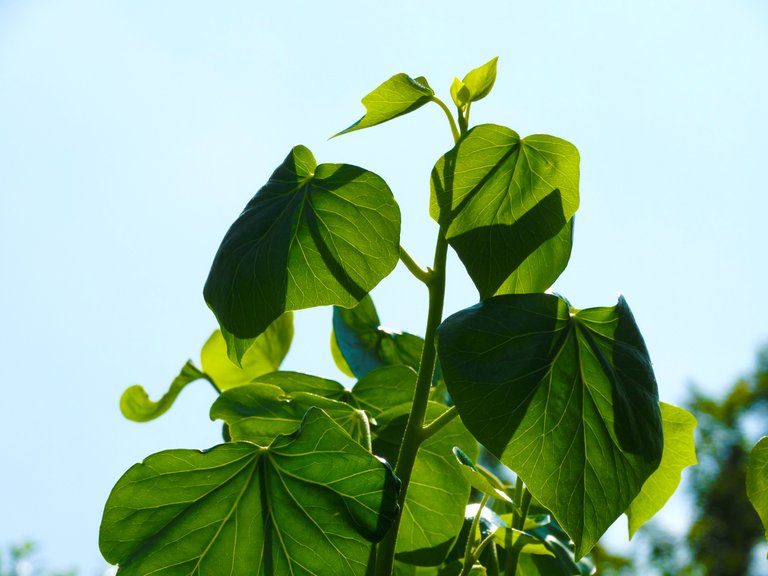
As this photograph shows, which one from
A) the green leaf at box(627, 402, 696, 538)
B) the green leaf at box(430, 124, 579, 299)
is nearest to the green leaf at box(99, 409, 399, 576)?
the green leaf at box(430, 124, 579, 299)

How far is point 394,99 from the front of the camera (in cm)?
53

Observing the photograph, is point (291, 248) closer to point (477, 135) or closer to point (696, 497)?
point (477, 135)

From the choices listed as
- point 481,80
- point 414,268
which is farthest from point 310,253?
point 481,80

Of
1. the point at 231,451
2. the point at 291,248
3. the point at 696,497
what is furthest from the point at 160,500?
the point at 696,497

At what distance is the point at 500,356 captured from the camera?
18.1 inches

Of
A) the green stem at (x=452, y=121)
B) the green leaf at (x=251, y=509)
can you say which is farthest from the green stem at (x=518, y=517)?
the green stem at (x=452, y=121)

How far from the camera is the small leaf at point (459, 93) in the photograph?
566 millimetres

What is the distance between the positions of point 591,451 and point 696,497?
790 centimetres

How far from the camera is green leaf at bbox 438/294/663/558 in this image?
A: 1.45 feet

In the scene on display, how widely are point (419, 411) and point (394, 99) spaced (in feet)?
0.69

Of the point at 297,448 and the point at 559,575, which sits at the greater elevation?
the point at 297,448

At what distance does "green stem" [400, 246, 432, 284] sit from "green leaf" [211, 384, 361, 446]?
0.43 ft

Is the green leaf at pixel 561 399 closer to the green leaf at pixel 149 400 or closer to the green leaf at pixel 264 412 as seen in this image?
the green leaf at pixel 264 412

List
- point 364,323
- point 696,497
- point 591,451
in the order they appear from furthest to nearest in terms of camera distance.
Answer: point 696,497 → point 364,323 → point 591,451
